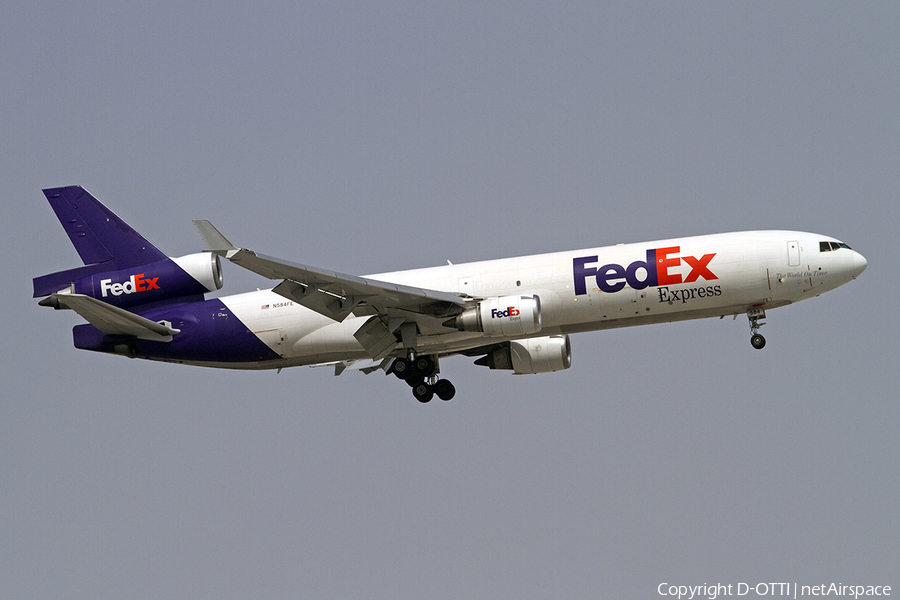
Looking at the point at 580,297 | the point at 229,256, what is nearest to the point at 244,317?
the point at 229,256

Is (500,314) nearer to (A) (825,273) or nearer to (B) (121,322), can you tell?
(A) (825,273)

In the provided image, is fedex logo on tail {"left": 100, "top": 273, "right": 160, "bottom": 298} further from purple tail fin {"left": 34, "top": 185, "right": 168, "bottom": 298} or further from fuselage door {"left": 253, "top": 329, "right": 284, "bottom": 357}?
fuselage door {"left": 253, "top": 329, "right": 284, "bottom": 357}

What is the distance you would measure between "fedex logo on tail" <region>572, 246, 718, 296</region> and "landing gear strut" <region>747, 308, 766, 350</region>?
2.14 metres

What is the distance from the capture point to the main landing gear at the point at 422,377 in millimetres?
42000

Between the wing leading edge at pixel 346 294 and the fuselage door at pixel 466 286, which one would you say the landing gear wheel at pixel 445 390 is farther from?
the fuselage door at pixel 466 286

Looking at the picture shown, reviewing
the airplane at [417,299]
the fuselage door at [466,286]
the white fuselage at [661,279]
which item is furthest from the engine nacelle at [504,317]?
the fuselage door at [466,286]

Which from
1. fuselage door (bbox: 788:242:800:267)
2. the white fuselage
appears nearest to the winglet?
the white fuselage

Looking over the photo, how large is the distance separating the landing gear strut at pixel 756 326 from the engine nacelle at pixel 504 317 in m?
7.31

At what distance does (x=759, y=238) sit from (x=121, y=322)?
22224 mm

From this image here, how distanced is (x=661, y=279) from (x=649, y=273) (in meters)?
0.44

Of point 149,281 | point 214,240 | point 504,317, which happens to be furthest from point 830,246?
point 149,281

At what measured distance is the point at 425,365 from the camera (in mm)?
42281

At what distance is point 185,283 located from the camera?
43219 mm

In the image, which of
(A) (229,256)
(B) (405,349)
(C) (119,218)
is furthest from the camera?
(C) (119,218)
